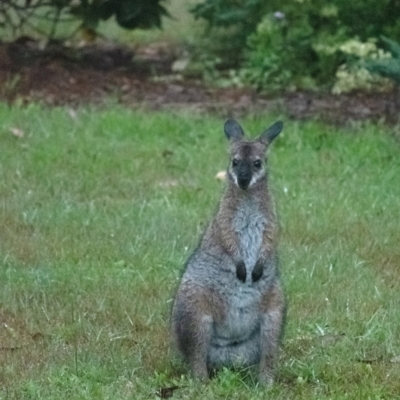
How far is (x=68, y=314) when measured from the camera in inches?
269

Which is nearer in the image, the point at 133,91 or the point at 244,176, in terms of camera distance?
the point at 244,176

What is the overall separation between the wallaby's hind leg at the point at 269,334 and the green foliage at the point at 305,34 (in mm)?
6803

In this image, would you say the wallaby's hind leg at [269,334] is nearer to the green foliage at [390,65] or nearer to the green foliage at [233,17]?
the green foliage at [390,65]

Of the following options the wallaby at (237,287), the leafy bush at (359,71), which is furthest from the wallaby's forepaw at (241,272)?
the leafy bush at (359,71)

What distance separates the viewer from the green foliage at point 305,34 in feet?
40.7

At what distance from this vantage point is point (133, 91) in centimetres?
1258

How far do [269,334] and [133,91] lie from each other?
23.4 feet

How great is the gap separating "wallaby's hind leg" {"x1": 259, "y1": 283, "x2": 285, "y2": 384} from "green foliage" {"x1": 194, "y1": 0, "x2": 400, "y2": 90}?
6803mm

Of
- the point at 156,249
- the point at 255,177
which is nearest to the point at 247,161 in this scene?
the point at 255,177

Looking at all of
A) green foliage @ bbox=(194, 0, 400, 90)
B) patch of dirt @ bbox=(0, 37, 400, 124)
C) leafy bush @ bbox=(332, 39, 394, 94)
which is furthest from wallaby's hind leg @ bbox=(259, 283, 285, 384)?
green foliage @ bbox=(194, 0, 400, 90)

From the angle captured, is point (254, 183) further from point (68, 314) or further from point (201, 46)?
point (201, 46)

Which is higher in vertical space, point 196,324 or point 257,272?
point 257,272

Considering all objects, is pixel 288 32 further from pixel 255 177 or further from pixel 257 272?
pixel 257 272

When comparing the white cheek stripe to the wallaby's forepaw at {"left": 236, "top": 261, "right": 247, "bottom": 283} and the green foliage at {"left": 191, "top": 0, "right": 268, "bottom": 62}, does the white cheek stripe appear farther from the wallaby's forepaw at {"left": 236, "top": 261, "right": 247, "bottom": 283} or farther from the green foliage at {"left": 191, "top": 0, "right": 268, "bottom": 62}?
Result: the green foliage at {"left": 191, "top": 0, "right": 268, "bottom": 62}
